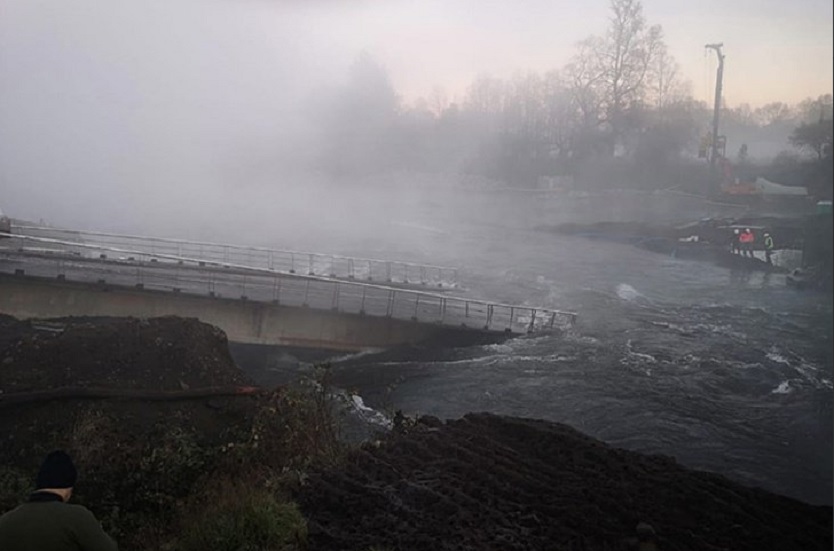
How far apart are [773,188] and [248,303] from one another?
658cm

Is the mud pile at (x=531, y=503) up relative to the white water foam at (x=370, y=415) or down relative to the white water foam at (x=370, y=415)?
up

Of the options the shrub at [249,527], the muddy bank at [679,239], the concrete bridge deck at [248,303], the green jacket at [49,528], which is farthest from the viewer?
the concrete bridge deck at [248,303]

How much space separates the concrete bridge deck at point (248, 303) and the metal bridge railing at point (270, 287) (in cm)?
1

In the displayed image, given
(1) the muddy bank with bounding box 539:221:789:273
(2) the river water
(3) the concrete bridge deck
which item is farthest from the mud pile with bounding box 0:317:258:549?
(1) the muddy bank with bounding box 539:221:789:273

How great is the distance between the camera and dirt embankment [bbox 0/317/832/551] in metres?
3.09

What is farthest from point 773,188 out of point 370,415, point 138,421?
point 138,421

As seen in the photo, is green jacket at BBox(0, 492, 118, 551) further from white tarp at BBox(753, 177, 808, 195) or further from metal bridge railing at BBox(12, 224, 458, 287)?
metal bridge railing at BBox(12, 224, 458, 287)

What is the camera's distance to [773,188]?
14.4 ft

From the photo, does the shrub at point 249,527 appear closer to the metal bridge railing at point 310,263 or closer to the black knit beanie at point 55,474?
the black knit beanie at point 55,474

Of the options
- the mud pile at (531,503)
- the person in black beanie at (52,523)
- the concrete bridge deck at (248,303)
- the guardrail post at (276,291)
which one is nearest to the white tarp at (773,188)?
the mud pile at (531,503)

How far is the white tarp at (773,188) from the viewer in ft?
11.4

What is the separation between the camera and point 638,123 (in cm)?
634

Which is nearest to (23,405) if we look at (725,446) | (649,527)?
(649,527)

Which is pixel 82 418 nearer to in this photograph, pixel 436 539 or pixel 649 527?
pixel 436 539
